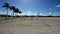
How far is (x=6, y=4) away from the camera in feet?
93.7

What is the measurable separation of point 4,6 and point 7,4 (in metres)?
1.00

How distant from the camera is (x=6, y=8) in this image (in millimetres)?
29094

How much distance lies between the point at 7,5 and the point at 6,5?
33 centimetres

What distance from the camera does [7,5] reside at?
93.9 feet

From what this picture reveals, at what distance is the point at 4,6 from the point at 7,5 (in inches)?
33.6

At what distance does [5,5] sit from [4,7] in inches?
25.8

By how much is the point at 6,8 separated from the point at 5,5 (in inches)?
42.2

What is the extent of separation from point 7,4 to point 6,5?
477 millimetres

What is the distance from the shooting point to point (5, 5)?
2831cm

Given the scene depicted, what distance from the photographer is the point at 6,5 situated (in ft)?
93.1

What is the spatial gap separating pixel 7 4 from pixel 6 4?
0.27 m

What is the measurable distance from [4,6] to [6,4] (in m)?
0.78

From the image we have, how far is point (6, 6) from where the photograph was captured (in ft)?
93.6

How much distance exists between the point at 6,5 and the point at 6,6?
30 cm
